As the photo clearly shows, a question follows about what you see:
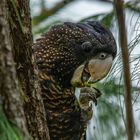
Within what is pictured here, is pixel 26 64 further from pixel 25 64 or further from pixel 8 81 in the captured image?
pixel 8 81

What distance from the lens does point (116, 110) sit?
271 cm

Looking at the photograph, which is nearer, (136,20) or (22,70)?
(22,70)

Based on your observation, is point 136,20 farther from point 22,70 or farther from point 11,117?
point 11,117

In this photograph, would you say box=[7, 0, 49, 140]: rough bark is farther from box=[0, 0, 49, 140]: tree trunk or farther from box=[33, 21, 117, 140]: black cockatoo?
box=[33, 21, 117, 140]: black cockatoo

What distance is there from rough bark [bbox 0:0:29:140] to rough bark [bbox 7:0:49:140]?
0.64ft

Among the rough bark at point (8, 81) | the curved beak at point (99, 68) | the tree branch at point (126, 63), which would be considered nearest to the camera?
the rough bark at point (8, 81)

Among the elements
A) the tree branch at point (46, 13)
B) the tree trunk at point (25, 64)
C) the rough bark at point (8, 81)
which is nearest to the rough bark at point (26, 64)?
the tree trunk at point (25, 64)

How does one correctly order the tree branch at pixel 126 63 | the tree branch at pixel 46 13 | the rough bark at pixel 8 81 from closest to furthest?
1. the rough bark at pixel 8 81
2. the tree branch at pixel 126 63
3. the tree branch at pixel 46 13

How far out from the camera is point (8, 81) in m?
1.11

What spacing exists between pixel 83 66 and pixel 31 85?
89cm

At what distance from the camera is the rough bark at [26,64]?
4.41 feet

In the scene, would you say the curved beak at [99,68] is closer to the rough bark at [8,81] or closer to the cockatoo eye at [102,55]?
the cockatoo eye at [102,55]

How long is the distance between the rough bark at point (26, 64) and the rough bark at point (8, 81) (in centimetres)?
20

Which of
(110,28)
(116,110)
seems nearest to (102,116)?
(116,110)
